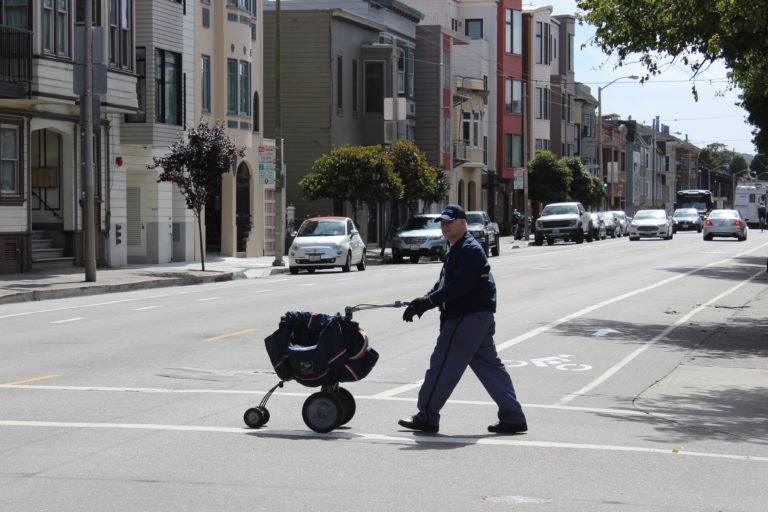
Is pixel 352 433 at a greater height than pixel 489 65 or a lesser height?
lesser

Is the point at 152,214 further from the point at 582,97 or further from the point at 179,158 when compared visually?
the point at 582,97

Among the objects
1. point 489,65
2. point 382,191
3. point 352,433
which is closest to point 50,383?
point 352,433

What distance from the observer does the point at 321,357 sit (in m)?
8.82

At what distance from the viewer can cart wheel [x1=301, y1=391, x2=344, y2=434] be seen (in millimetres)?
9039

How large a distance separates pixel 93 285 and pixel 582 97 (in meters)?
78.9

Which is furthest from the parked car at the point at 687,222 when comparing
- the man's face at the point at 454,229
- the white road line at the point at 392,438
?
the white road line at the point at 392,438

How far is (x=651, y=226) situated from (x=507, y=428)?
53037 mm

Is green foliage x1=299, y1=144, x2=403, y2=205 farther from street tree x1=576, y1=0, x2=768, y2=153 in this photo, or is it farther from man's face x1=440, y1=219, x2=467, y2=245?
man's face x1=440, y1=219, x2=467, y2=245

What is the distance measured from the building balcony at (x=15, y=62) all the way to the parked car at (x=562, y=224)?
112 ft

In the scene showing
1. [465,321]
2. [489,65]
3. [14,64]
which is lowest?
→ [465,321]

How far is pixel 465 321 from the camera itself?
9062mm

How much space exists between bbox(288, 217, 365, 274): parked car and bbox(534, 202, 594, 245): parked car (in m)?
24.0

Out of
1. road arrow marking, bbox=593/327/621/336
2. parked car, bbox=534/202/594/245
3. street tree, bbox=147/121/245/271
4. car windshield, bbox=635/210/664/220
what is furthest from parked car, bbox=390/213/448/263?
car windshield, bbox=635/210/664/220

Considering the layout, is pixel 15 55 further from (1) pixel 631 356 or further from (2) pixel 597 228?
(2) pixel 597 228
